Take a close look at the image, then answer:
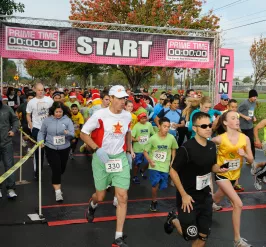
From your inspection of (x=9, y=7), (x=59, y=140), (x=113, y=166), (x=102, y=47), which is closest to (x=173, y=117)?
(x=59, y=140)

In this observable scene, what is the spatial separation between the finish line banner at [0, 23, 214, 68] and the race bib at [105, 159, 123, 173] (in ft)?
22.5

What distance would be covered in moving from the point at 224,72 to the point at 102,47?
428 cm

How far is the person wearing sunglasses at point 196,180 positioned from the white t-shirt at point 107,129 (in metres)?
1.14

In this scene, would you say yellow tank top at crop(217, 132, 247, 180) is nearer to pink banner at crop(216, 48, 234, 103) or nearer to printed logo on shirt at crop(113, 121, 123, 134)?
printed logo on shirt at crop(113, 121, 123, 134)

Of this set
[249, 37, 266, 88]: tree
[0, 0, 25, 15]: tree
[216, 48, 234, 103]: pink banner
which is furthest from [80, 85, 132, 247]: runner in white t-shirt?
[249, 37, 266, 88]: tree

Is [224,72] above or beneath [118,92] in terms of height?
above

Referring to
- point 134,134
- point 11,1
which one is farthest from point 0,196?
point 11,1

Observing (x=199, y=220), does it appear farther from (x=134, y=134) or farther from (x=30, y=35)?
(x=30, y=35)

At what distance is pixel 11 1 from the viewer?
16.9 meters

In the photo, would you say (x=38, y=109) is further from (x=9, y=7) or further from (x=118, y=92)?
(x=9, y=7)

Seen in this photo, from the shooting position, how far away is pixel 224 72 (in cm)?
1265

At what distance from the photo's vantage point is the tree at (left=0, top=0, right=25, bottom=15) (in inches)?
649

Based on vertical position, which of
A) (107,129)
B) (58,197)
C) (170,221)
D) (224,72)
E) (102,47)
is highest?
(102,47)

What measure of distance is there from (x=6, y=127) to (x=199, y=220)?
384 centimetres
